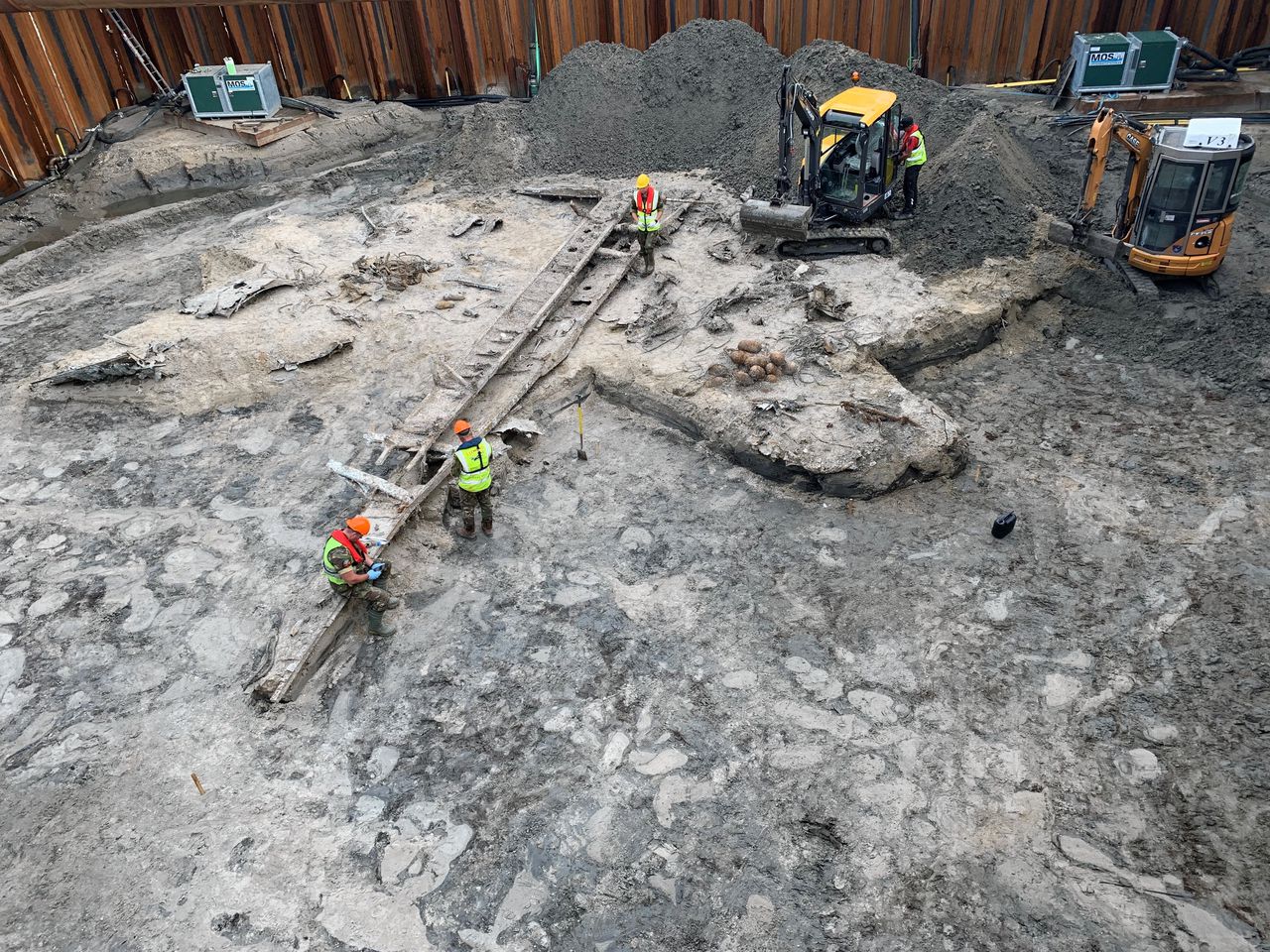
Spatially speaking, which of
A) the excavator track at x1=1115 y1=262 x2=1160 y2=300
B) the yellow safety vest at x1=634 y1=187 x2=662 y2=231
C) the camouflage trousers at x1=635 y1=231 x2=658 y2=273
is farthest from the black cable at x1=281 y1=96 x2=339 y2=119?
the excavator track at x1=1115 y1=262 x2=1160 y2=300

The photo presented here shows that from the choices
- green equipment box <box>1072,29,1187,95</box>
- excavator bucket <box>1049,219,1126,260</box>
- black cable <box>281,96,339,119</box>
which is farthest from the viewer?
black cable <box>281,96,339,119</box>

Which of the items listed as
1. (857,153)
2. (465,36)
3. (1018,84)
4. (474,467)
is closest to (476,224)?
(857,153)

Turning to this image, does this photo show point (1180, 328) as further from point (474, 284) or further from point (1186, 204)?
point (474, 284)

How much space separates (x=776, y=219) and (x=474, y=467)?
21.1 ft

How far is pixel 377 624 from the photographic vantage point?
7289 mm

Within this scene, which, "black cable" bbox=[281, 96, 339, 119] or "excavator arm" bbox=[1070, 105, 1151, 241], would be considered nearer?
"excavator arm" bbox=[1070, 105, 1151, 241]

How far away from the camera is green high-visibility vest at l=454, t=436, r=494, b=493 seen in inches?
307

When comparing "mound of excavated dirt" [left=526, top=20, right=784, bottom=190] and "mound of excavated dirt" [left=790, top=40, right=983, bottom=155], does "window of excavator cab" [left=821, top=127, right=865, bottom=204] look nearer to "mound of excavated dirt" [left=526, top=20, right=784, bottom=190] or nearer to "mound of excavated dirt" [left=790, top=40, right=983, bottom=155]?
"mound of excavated dirt" [left=790, top=40, right=983, bottom=155]

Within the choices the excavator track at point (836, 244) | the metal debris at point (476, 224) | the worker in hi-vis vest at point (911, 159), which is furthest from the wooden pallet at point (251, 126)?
the worker in hi-vis vest at point (911, 159)

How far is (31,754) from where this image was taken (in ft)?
21.4

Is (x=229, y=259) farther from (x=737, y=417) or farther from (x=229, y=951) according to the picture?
(x=229, y=951)

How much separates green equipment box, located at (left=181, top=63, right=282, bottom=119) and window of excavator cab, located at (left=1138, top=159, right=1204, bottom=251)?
16.3 meters

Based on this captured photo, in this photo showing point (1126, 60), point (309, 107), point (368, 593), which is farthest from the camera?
point (309, 107)

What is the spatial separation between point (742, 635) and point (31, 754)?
18.9 ft
